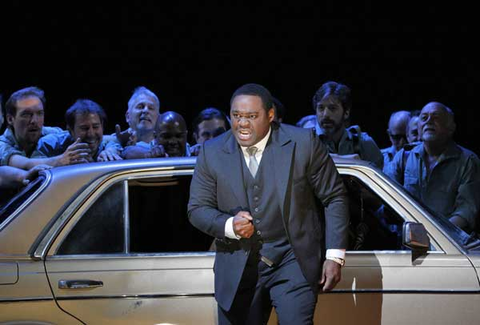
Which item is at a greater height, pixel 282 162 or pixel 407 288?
pixel 282 162

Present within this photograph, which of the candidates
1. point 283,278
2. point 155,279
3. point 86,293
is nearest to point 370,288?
point 283,278

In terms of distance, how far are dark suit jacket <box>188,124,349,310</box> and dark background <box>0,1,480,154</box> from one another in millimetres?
7553

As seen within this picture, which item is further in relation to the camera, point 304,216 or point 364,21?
point 364,21

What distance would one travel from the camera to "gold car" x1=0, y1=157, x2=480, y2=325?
180 inches

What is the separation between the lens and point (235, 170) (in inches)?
178

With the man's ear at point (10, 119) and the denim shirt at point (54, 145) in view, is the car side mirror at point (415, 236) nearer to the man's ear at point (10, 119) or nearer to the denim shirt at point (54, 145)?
the denim shirt at point (54, 145)

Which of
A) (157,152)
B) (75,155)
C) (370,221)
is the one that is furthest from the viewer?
(157,152)

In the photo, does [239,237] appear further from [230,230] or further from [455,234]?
[455,234]

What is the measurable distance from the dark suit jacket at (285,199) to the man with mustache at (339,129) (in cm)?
261

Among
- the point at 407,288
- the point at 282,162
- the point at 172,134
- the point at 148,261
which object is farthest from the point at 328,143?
the point at 148,261

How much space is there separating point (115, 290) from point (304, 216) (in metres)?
1.12

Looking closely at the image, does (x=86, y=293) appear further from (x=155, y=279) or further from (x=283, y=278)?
(x=283, y=278)

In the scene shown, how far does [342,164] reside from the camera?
5.04 meters

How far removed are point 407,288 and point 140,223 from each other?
62.4 inches
